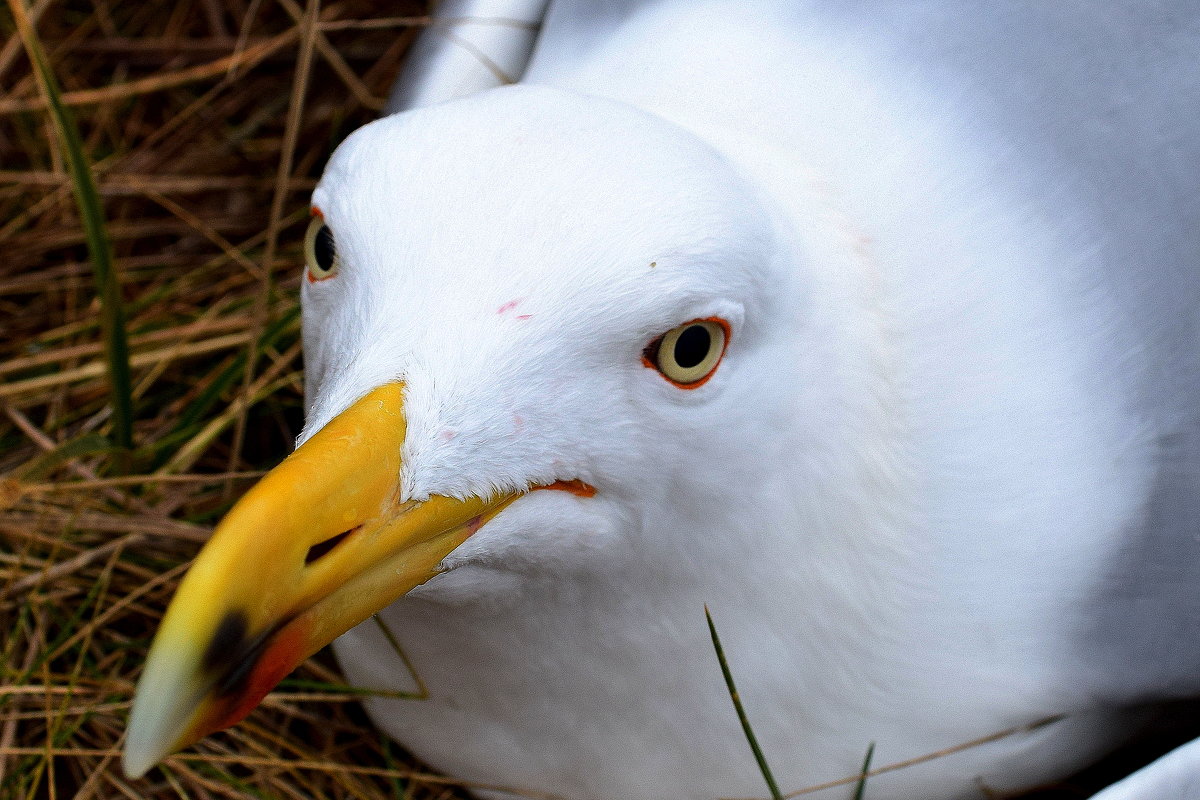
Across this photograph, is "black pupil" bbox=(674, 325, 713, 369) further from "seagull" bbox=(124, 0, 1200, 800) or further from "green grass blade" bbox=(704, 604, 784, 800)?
"green grass blade" bbox=(704, 604, 784, 800)

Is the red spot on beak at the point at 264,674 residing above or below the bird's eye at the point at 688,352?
below

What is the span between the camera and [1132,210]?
1.57 metres

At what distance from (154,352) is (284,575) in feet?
4.77

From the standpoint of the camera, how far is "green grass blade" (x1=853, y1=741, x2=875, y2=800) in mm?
1563

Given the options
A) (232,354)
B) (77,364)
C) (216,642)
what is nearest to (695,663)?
(216,642)

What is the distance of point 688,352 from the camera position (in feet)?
3.82

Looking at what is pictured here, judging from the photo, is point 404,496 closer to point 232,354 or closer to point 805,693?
point 805,693

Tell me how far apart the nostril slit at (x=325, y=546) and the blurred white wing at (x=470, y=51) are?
122 centimetres

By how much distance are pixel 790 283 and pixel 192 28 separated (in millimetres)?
2143

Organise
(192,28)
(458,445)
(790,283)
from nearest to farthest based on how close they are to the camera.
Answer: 1. (458,445)
2. (790,283)
3. (192,28)

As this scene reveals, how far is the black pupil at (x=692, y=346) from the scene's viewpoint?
1.16 metres

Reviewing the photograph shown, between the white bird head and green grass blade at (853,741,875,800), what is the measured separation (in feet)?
1.55

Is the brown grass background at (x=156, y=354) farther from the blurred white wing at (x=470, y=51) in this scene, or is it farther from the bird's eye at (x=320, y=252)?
the bird's eye at (x=320, y=252)

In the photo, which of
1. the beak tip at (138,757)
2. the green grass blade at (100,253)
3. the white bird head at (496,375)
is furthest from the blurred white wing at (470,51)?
the beak tip at (138,757)
